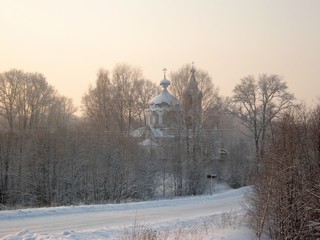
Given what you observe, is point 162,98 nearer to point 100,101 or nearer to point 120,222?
point 100,101

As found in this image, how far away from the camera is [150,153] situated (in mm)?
38188

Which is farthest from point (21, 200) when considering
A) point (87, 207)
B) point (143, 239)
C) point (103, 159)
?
point (143, 239)

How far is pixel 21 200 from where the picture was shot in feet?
107

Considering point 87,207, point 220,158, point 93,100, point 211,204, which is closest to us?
point 87,207

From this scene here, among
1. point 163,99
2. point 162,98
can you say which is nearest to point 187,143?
point 163,99

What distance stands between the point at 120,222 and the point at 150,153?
1994 centimetres

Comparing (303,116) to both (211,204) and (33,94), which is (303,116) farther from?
(33,94)

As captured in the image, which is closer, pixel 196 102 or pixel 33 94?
pixel 196 102

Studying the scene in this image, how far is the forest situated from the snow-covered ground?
1.59 meters

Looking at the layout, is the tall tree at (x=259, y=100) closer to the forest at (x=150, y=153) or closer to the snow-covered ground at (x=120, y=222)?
the forest at (x=150, y=153)

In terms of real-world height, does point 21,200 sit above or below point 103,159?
below

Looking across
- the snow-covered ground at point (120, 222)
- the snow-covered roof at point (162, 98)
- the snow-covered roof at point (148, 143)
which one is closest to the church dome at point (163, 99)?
the snow-covered roof at point (162, 98)

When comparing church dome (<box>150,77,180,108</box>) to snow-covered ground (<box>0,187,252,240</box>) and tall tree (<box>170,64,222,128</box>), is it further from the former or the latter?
snow-covered ground (<box>0,187,252,240</box>)

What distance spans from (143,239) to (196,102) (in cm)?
2997
